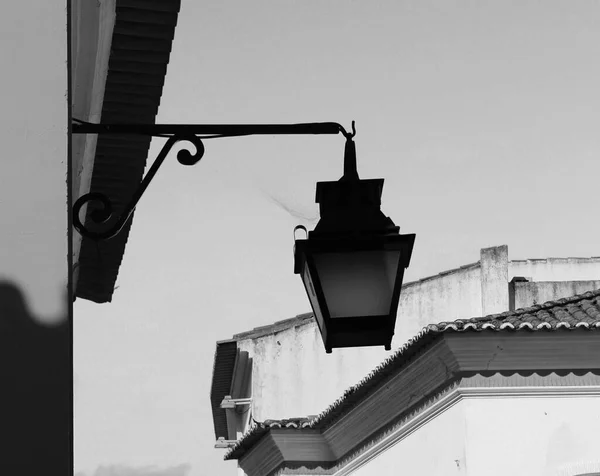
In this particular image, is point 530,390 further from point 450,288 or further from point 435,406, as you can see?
point 450,288

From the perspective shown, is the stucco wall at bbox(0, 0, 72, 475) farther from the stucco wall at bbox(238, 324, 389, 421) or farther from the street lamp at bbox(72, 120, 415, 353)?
the stucco wall at bbox(238, 324, 389, 421)

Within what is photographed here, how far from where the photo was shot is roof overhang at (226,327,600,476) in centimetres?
1234

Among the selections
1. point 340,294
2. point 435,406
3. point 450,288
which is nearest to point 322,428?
Result: point 435,406

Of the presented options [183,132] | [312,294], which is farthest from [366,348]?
[183,132]

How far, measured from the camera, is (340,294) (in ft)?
13.5

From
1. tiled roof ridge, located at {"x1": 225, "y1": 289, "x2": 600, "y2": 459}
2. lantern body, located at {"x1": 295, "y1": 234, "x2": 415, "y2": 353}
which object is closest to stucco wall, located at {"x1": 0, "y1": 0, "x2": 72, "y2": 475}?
lantern body, located at {"x1": 295, "y1": 234, "x2": 415, "y2": 353}

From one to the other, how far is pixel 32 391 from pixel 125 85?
3.46 metres

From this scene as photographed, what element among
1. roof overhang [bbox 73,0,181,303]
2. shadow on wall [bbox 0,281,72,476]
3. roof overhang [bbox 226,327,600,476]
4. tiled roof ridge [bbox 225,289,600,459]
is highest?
tiled roof ridge [bbox 225,289,600,459]

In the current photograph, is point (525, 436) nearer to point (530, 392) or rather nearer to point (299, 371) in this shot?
point (530, 392)

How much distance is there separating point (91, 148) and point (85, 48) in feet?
4.09

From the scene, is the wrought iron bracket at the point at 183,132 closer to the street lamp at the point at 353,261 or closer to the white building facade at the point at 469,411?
the street lamp at the point at 353,261

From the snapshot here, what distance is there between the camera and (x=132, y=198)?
3.75m

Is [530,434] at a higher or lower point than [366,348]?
lower

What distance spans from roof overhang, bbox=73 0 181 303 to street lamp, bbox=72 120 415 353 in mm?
916
